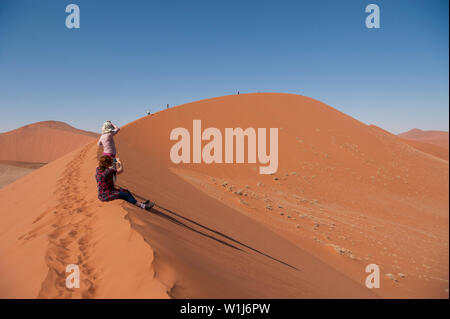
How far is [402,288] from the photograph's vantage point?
597 cm

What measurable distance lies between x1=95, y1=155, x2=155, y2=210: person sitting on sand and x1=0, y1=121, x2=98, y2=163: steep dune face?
50.1 m

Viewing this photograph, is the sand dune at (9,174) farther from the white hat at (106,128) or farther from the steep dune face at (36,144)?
the steep dune face at (36,144)

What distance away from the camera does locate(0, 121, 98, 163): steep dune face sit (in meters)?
44.7

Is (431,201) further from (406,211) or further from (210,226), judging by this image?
(210,226)

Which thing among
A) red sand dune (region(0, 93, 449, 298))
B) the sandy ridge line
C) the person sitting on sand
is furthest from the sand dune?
the person sitting on sand

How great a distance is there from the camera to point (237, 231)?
597cm

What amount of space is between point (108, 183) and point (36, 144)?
191ft

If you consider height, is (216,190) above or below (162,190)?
below

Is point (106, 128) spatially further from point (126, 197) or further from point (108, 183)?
point (126, 197)

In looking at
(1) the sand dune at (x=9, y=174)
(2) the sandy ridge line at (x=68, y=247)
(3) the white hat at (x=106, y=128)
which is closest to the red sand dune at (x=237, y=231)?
(2) the sandy ridge line at (x=68, y=247)

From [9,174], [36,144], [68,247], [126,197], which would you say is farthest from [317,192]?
[36,144]
